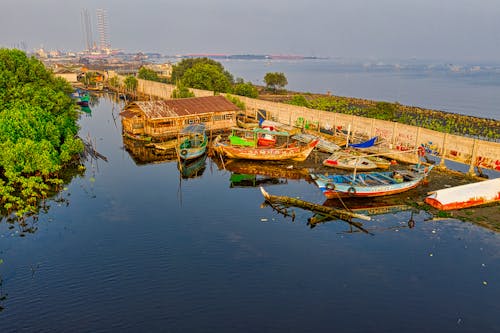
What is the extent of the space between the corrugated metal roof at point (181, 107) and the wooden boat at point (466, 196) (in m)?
29.3

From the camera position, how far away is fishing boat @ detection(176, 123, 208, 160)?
114ft

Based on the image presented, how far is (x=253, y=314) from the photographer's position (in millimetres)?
15680

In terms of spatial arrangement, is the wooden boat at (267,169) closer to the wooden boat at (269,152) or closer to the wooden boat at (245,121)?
the wooden boat at (269,152)

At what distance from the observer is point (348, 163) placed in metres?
32.7

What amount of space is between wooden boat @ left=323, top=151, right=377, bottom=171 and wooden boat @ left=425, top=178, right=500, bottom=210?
284 inches

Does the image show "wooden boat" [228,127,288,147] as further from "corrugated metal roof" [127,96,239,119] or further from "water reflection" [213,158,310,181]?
"corrugated metal roof" [127,96,239,119]

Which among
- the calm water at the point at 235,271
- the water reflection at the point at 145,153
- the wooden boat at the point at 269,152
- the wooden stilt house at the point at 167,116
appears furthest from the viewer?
the wooden stilt house at the point at 167,116

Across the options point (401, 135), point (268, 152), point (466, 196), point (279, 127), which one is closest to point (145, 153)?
point (268, 152)

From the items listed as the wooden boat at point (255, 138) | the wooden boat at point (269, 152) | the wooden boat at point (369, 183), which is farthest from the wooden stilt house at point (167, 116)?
the wooden boat at point (369, 183)

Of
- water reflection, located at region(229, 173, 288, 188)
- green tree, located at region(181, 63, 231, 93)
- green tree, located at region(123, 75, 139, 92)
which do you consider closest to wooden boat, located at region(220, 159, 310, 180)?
water reflection, located at region(229, 173, 288, 188)

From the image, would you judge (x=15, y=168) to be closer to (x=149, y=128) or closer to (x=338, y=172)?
(x=149, y=128)

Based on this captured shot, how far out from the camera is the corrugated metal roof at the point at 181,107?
4392 centimetres

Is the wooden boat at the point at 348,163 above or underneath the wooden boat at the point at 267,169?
above

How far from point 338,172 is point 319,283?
1640 cm
